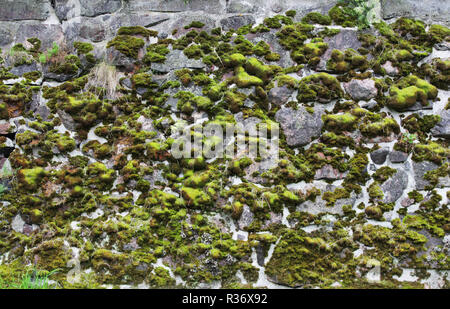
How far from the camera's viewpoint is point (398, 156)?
3.53 m

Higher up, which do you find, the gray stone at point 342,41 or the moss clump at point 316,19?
the moss clump at point 316,19

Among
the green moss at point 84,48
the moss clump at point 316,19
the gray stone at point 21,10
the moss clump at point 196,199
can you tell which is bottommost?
the moss clump at point 196,199

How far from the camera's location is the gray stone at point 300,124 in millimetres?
3584

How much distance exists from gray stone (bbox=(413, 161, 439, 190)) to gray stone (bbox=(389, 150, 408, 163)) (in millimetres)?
120

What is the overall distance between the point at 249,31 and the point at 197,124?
1.20 m

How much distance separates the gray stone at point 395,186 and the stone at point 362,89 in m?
0.81

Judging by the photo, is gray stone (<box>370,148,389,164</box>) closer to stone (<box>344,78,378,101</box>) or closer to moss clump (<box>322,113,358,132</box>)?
moss clump (<box>322,113,358,132</box>)

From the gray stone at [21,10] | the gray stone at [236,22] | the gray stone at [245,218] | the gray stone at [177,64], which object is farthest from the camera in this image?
the gray stone at [21,10]

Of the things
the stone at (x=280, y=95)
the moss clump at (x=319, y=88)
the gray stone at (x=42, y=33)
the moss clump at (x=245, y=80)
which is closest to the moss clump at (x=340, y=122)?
the moss clump at (x=319, y=88)

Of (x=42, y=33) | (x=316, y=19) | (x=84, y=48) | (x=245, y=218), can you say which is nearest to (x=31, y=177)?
(x=84, y=48)

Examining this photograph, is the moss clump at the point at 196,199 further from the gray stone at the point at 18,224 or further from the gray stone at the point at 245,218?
the gray stone at the point at 18,224

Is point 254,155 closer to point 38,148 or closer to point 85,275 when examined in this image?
point 85,275

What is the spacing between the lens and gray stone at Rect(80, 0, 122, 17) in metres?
4.04
